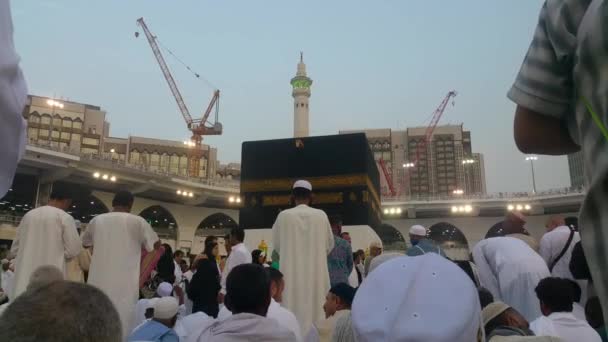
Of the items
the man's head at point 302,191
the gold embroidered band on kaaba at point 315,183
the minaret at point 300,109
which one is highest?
the minaret at point 300,109

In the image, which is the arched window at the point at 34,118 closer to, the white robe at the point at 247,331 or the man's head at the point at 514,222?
the man's head at the point at 514,222

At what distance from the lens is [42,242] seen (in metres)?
4.54

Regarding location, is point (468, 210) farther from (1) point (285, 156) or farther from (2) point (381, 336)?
(2) point (381, 336)

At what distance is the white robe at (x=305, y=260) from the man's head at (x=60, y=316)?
4046mm

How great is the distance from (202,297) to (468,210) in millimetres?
30544

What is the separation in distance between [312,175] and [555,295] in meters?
12.1

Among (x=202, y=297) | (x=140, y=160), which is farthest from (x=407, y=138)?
(x=202, y=297)

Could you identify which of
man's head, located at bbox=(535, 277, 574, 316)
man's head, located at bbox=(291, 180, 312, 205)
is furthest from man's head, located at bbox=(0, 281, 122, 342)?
man's head, located at bbox=(291, 180, 312, 205)

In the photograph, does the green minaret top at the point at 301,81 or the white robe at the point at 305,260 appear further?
the green minaret top at the point at 301,81

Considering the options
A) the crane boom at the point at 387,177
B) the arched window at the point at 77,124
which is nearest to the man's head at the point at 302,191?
the arched window at the point at 77,124

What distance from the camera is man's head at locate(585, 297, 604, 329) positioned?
9.52 ft

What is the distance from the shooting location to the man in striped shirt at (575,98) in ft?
2.39

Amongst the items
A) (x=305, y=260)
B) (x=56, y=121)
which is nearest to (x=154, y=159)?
(x=56, y=121)

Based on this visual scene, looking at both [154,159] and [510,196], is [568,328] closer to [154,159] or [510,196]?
[510,196]
